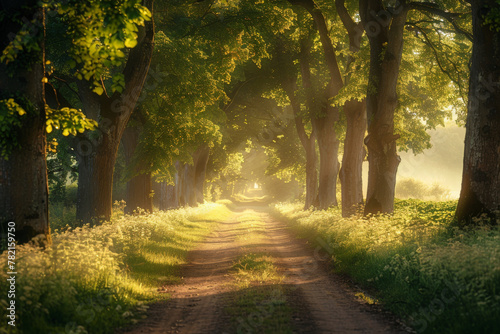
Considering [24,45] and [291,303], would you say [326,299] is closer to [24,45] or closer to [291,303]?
[291,303]

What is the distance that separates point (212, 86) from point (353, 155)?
757cm

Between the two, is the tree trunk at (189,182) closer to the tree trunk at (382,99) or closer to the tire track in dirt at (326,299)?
the tire track in dirt at (326,299)

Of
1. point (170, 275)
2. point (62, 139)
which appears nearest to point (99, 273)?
point (170, 275)

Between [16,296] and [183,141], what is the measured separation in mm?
13029

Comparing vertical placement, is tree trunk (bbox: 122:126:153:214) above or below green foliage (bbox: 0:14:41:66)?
below

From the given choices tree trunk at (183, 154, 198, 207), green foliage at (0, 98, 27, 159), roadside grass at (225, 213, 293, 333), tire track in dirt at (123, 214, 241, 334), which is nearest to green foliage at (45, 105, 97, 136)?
green foliage at (0, 98, 27, 159)

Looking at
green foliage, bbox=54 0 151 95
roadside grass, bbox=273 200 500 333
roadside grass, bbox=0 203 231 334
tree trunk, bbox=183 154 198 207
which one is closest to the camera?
roadside grass, bbox=0 203 231 334

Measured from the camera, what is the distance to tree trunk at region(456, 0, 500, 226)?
929 centimetres

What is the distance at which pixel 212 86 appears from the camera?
18125mm

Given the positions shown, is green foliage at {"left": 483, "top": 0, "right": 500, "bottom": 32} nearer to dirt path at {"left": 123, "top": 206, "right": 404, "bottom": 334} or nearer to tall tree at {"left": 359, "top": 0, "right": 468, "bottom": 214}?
tall tree at {"left": 359, "top": 0, "right": 468, "bottom": 214}

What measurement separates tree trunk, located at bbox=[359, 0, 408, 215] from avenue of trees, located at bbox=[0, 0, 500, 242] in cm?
5

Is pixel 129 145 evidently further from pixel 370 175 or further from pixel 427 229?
pixel 427 229

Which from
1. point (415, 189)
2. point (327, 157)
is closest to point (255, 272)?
point (327, 157)

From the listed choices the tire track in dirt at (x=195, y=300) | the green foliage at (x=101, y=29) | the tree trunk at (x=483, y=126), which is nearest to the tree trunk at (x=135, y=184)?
the tire track in dirt at (x=195, y=300)
